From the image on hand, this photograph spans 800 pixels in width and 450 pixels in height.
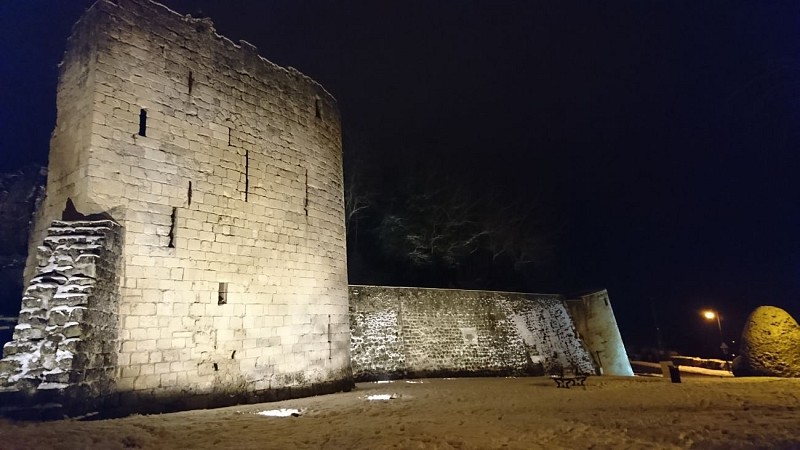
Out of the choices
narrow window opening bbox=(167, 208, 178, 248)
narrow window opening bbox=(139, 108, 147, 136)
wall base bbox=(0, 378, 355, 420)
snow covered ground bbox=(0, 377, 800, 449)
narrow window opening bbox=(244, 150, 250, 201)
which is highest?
narrow window opening bbox=(139, 108, 147, 136)

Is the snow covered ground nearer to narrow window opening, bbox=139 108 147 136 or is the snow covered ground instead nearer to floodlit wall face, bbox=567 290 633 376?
narrow window opening, bbox=139 108 147 136

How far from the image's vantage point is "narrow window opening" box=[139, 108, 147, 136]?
770 cm

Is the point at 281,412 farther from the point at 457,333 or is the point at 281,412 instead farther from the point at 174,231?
the point at 457,333

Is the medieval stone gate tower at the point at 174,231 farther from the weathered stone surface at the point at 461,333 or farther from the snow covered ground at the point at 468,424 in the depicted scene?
the weathered stone surface at the point at 461,333

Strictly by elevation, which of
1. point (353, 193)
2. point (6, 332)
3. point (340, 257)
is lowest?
point (6, 332)

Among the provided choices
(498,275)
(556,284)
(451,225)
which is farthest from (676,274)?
(451,225)

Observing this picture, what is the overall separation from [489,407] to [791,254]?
185 feet

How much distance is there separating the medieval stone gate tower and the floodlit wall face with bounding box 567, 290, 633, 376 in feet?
42.1

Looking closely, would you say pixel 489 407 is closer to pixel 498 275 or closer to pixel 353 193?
pixel 353 193

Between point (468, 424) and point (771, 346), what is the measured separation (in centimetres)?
1030

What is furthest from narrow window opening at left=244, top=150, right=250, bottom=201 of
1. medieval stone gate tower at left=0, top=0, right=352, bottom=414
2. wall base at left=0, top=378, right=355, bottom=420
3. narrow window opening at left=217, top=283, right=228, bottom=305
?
wall base at left=0, top=378, right=355, bottom=420

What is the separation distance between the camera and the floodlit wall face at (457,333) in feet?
43.8

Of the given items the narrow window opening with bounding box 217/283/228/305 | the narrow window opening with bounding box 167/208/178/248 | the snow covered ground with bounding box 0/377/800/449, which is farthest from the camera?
the narrow window opening with bounding box 217/283/228/305

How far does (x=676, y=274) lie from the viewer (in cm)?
5147
